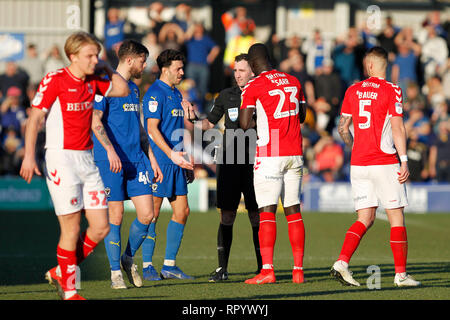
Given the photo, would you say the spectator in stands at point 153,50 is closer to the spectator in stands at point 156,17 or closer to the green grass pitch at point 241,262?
the spectator in stands at point 156,17

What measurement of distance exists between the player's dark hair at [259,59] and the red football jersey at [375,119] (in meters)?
0.94

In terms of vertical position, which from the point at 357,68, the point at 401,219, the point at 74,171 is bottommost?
the point at 401,219

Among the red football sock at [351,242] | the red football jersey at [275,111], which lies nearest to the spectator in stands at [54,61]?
the red football jersey at [275,111]

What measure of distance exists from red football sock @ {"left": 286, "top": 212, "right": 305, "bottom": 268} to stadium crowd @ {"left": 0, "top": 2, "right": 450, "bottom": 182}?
11.0 metres

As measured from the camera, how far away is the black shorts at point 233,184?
9352 millimetres

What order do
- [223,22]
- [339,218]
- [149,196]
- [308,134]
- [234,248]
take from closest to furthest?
1. [149,196]
2. [234,248]
3. [339,218]
4. [308,134]
5. [223,22]

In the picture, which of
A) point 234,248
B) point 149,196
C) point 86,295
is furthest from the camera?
point 234,248

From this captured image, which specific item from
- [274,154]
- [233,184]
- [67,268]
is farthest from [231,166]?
[67,268]

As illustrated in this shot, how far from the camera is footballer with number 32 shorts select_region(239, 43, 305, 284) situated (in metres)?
8.57

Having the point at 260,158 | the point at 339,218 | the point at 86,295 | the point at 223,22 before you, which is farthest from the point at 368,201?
the point at 223,22

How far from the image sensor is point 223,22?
81.6ft

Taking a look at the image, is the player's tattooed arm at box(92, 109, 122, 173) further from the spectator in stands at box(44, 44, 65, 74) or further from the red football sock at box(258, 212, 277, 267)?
the spectator in stands at box(44, 44, 65, 74)

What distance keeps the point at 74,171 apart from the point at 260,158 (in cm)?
232
